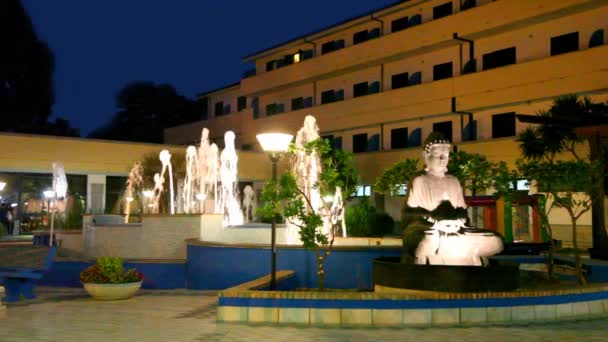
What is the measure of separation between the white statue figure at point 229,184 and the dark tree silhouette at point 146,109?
3096cm

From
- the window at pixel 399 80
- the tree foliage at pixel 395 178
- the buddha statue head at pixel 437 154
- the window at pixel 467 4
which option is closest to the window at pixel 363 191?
the window at pixel 399 80

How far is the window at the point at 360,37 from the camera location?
3912cm

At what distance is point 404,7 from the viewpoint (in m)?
36.2

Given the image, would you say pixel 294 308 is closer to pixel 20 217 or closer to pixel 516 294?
pixel 516 294

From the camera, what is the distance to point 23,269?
1286cm

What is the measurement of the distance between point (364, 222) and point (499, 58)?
1091 cm

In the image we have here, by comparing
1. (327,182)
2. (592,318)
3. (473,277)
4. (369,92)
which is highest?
(369,92)

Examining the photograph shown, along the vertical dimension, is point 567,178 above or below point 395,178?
below

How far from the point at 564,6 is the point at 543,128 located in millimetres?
7092

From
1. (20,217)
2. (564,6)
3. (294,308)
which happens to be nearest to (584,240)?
(564,6)

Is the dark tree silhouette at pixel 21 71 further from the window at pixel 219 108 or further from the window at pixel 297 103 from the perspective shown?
the window at pixel 297 103

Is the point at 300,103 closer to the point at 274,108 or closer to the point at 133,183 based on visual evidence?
the point at 274,108

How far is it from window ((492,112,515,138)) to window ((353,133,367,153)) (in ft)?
29.2

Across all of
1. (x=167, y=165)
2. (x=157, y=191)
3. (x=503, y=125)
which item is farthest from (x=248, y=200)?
(x=503, y=125)
